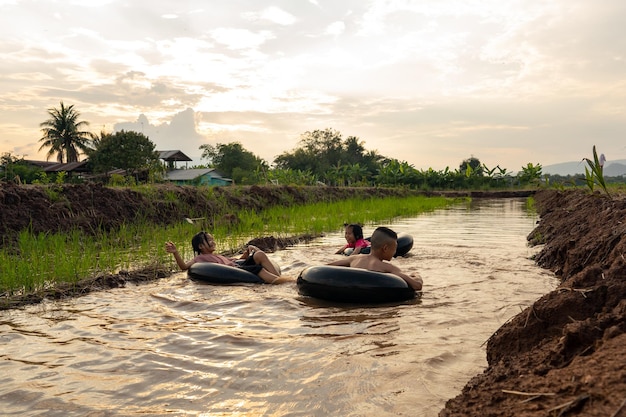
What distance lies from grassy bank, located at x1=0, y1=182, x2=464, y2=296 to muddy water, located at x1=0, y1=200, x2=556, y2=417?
891 millimetres

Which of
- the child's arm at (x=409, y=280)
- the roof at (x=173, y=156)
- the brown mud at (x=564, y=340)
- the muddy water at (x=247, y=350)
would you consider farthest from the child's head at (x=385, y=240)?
the roof at (x=173, y=156)

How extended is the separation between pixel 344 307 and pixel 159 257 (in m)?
3.59

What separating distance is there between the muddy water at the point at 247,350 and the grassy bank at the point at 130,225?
2.92 feet

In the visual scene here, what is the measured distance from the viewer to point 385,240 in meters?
5.90

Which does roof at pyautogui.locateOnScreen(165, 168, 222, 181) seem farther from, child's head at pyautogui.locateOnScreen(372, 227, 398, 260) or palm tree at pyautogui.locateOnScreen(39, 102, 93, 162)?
child's head at pyautogui.locateOnScreen(372, 227, 398, 260)

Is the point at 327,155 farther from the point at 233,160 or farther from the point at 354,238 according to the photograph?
the point at 354,238

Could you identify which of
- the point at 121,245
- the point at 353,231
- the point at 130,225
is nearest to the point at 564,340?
the point at 353,231

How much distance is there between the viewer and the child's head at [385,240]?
5898mm

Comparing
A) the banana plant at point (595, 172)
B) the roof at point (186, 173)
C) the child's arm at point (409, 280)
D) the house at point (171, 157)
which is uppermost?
the house at point (171, 157)

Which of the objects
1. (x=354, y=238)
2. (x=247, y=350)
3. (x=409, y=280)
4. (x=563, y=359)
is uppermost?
(x=354, y=238)

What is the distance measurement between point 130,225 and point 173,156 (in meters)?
43.4

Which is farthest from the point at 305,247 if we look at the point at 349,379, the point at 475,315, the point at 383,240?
the point at 349,379

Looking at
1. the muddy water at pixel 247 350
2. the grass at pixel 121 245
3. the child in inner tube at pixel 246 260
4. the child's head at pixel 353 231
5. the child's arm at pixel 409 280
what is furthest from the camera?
the child's head at pixel 353 231

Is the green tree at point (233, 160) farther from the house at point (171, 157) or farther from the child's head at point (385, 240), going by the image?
the child's head at point (385, 240)
